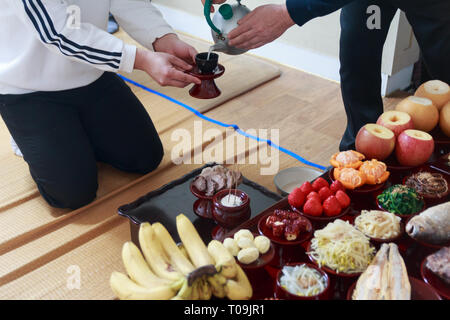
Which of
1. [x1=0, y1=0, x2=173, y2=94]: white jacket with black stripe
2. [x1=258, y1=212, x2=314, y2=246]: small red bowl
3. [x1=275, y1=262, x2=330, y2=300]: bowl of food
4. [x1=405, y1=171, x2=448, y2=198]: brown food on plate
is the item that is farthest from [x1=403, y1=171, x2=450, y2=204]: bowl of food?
[x1=0, y1=0, x2=173, y2=94]: white jacket with black stripe

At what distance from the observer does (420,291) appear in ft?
3.01

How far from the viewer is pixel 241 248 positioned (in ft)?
3.34

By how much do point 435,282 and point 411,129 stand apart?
597 millimetres

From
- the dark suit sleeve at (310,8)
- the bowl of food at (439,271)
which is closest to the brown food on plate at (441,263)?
the bowl of food at (439,271)

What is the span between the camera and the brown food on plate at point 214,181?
→ 61.5 inches

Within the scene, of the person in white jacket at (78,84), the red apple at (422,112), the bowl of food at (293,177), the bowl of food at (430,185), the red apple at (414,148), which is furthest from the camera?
the bowl of food at (293,177)

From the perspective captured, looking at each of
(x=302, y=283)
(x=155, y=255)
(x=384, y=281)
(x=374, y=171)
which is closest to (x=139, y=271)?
(x=155, y=255)

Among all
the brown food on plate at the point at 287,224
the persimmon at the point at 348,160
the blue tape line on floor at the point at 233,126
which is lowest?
the blue tape line on floor at the point at 233,126

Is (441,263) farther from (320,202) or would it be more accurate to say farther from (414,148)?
(414,148)

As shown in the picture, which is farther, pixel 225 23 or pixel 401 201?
pixel 225 23

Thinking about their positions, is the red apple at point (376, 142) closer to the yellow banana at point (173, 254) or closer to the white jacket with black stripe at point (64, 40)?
A: the yellow banana at point (173, 254)

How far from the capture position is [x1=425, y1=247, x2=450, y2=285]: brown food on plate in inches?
37.0

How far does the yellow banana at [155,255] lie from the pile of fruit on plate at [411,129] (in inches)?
27.0
